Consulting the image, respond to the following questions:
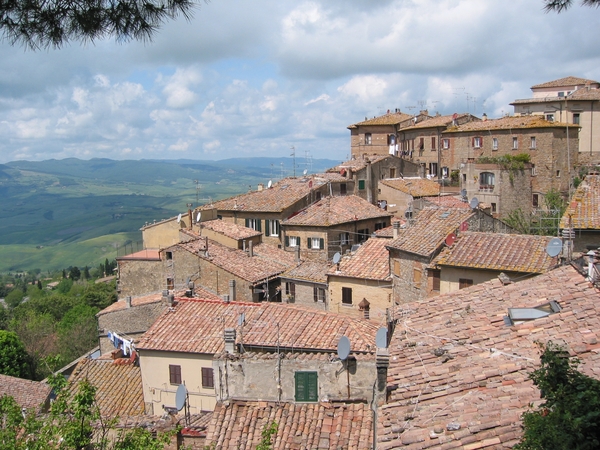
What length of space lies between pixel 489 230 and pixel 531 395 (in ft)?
63.6

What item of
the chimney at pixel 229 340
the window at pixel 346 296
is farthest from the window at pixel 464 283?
the chimney at pixel 229 340

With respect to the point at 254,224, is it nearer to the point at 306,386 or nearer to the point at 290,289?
the point at 290,289

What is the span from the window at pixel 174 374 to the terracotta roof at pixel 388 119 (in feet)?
139

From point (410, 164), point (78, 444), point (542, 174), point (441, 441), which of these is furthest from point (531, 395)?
point (410, 164)

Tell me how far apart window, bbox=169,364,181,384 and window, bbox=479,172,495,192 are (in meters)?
28.1

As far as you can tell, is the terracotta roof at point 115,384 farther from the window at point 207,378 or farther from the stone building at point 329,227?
the stone building at point 329,227

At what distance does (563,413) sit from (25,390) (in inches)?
1141

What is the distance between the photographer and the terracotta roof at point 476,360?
948 cm

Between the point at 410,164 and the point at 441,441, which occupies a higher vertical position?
the point at 410,164

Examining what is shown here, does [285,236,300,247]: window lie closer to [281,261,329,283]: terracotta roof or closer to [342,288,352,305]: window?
[281,261,329,283]: terracotta roof

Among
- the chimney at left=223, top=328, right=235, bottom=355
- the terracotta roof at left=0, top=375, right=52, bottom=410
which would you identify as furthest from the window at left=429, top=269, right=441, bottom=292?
the terracotta roof at left=0, top=375, right=52, bottom=410

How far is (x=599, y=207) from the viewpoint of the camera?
21.3 metres

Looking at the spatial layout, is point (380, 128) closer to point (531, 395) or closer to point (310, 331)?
point (310, 331)

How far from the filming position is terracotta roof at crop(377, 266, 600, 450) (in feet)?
31.1
